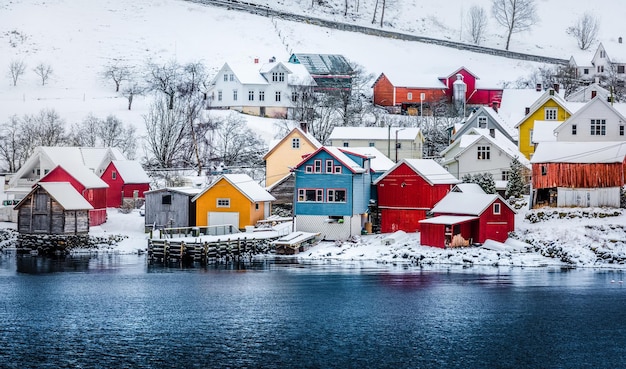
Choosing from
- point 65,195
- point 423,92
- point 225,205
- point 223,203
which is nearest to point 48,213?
point 65,195

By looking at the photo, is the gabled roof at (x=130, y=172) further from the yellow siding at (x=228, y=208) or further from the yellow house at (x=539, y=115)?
the yellow house at (x=539, y=115)

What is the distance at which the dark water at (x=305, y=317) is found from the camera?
34.2 metres

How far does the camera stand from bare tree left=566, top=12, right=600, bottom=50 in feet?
484

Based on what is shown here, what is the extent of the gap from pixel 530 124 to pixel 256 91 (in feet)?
108

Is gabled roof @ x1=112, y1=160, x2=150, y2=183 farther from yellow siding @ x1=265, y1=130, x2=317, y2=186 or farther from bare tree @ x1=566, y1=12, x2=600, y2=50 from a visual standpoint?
bare tree @ x1=566, y1=12, x2=600, y2=50

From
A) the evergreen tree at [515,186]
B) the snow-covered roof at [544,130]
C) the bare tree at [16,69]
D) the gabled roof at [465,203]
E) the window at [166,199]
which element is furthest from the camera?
the bare tree at [16,69]

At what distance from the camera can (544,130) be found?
69.3 m

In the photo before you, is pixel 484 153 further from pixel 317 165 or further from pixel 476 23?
pixel 476 23

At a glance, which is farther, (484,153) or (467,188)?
(484,153)

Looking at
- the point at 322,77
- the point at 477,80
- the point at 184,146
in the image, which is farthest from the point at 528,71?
the point at 184,146

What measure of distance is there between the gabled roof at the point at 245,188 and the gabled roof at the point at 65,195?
7700mm

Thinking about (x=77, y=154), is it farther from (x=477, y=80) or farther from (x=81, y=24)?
(x=81, y=24)

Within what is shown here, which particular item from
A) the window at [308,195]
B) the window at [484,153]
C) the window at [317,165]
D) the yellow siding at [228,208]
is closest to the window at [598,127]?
the window at [484,153]

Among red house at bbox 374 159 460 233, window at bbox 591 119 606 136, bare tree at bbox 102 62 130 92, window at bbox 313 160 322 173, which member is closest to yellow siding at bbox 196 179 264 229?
window at bbox 313 160 322 173
